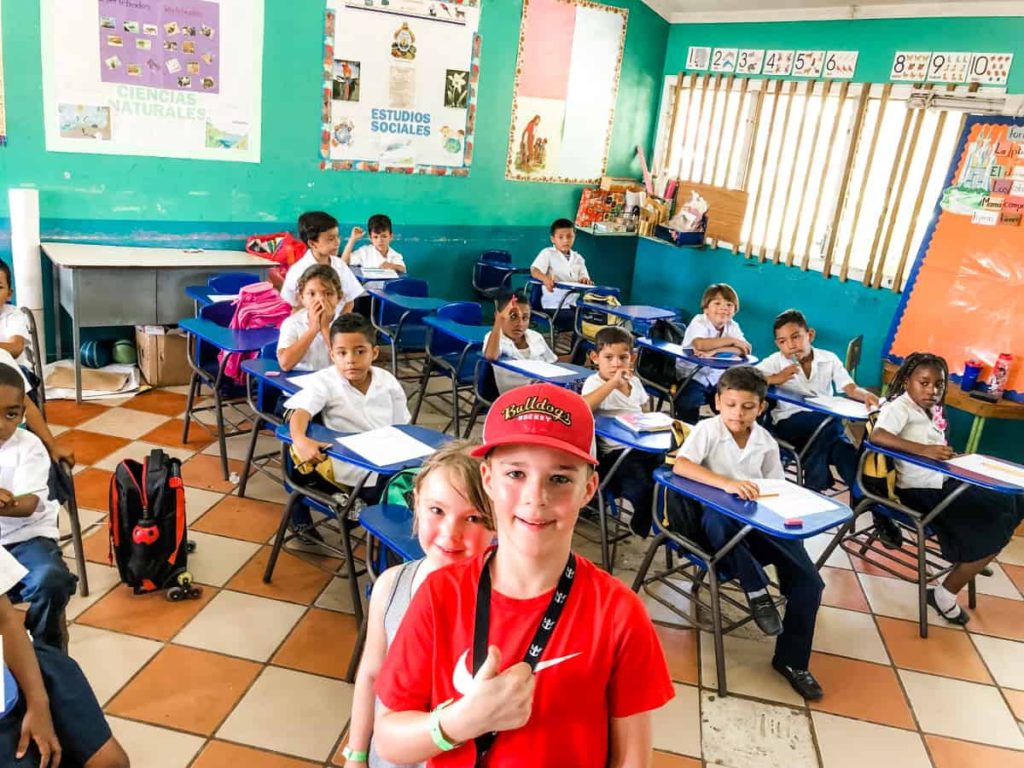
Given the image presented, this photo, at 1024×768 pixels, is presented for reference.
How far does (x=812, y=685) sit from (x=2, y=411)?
8.72 feet

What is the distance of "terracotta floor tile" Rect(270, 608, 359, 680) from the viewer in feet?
8.70

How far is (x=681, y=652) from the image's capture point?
2953mm

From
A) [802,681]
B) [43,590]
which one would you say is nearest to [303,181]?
[43,590]

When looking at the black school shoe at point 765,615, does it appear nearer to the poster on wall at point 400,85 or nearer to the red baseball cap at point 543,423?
the red baseball cap at point 543,423

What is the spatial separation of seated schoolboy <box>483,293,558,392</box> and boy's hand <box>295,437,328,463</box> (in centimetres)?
154

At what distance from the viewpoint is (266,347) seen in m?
3.74

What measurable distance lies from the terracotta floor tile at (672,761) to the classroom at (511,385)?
0.01 m

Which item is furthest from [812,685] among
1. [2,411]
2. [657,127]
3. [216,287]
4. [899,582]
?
[657,127]

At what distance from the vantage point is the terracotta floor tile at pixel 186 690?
235cm

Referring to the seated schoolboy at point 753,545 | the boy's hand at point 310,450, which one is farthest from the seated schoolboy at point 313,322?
the seated schoolboy at point 753,545

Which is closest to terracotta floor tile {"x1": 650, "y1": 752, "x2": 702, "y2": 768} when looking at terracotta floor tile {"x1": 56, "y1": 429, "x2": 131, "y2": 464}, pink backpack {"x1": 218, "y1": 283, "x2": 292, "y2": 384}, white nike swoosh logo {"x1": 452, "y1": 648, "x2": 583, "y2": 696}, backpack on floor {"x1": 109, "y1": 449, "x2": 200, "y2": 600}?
white nike swoosh logo {"x1": 452, "y1": 648, "x2": 583, "y2": 696}

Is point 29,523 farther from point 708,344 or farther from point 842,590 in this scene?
point 708,344

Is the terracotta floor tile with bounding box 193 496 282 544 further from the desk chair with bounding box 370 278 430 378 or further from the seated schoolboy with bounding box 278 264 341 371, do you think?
the desk chair with bounding box 370 278 430 378

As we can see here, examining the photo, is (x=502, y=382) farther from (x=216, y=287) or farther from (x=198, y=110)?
(x=198, y=110)
